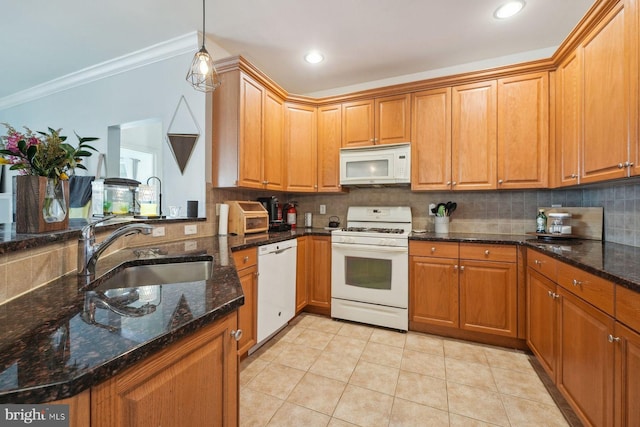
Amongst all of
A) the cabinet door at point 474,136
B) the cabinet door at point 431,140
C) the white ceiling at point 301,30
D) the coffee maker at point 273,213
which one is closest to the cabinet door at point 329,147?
the white ceiling at point 301,30

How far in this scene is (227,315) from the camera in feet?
2.72

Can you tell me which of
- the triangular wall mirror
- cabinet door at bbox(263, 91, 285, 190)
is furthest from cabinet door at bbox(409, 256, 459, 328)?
the triangular wall mirror

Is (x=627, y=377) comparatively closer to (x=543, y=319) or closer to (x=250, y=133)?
(x=543, y=319)

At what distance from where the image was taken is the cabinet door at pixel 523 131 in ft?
7.64

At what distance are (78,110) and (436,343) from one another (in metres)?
4.40

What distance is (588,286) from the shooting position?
4.25 ft

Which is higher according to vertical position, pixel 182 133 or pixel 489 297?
pixel 182 133

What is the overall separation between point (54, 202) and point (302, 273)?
2040 mm

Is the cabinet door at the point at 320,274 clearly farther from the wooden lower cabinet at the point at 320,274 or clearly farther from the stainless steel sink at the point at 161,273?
the stainless steel sink at the point at 161,273

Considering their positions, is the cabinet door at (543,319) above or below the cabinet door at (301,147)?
below

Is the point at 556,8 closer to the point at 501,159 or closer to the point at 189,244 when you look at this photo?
the point at 501,159

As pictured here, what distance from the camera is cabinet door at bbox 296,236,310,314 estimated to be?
2.71 meters

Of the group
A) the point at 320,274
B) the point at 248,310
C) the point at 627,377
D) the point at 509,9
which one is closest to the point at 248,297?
the point at 248,310

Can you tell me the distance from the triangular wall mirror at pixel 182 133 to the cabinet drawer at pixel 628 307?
2.79 m
